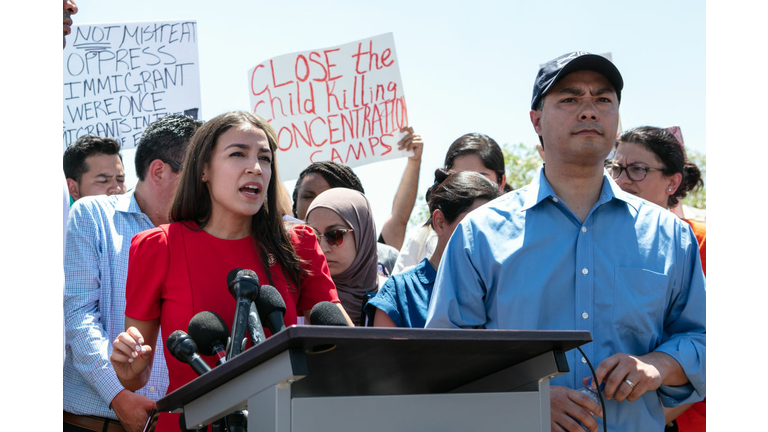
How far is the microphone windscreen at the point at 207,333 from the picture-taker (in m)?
1.96

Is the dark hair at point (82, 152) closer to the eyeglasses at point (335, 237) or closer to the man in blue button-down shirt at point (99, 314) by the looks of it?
the man in blue button-down shirt at point (99, 314)

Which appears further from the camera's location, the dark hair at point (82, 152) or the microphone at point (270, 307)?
the dark hair at point (82, 152)

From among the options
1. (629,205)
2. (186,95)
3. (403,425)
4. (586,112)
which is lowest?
(403,425)

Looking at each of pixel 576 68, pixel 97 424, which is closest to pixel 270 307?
pixel 576 68

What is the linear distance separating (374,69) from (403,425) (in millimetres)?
5183

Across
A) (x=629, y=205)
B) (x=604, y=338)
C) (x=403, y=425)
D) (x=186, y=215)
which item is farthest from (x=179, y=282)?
(x=629, y=205)

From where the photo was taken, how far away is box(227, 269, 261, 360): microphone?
1.88 metres

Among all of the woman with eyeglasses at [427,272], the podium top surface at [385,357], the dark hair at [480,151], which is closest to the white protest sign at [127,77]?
the dark hair at [480,151]

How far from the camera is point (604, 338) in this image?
8.98 feet

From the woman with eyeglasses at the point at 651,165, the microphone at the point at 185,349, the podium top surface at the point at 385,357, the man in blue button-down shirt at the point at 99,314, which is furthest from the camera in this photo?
the woman with eyeglasses at the point at 651,165

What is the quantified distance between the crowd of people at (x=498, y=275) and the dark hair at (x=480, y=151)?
2.15 m

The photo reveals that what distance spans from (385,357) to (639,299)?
1426 millimetres

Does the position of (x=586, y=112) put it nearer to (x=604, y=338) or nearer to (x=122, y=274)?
(x=604, y=338)

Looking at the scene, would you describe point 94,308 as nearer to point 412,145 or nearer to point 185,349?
point 185,349
